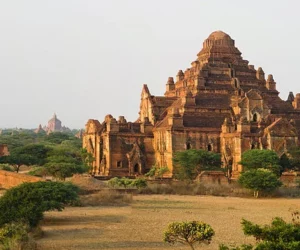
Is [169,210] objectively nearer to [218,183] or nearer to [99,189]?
[99,189]

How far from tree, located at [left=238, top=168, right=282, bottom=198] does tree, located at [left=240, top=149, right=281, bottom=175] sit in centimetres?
493

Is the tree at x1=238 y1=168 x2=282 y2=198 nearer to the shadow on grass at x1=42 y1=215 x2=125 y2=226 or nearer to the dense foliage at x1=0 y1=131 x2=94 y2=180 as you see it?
the shadow on grass at x1=42 y1=215 x2=125 y2=226

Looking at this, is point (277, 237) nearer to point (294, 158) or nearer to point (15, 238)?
point (15, 238)

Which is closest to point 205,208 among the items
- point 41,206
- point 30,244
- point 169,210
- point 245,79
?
point 169,210

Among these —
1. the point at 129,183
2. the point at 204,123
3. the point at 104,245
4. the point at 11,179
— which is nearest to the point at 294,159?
the point at 204,123

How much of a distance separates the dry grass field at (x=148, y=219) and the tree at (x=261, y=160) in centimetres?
621

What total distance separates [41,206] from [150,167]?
29713 mm

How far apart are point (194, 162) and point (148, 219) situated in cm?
1898

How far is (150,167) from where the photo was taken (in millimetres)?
51438

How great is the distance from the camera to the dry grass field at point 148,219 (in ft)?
62.4

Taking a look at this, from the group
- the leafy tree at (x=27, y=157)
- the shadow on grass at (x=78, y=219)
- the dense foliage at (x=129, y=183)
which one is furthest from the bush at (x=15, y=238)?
the leafy tree at (x=27, y=157)

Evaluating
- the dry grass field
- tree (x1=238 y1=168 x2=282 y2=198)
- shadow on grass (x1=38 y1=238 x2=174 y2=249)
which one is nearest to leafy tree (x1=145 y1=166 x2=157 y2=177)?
the dry grass field

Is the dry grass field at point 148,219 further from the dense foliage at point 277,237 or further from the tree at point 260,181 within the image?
the dense foliage at point 277,237

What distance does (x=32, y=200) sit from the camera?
2283cm
